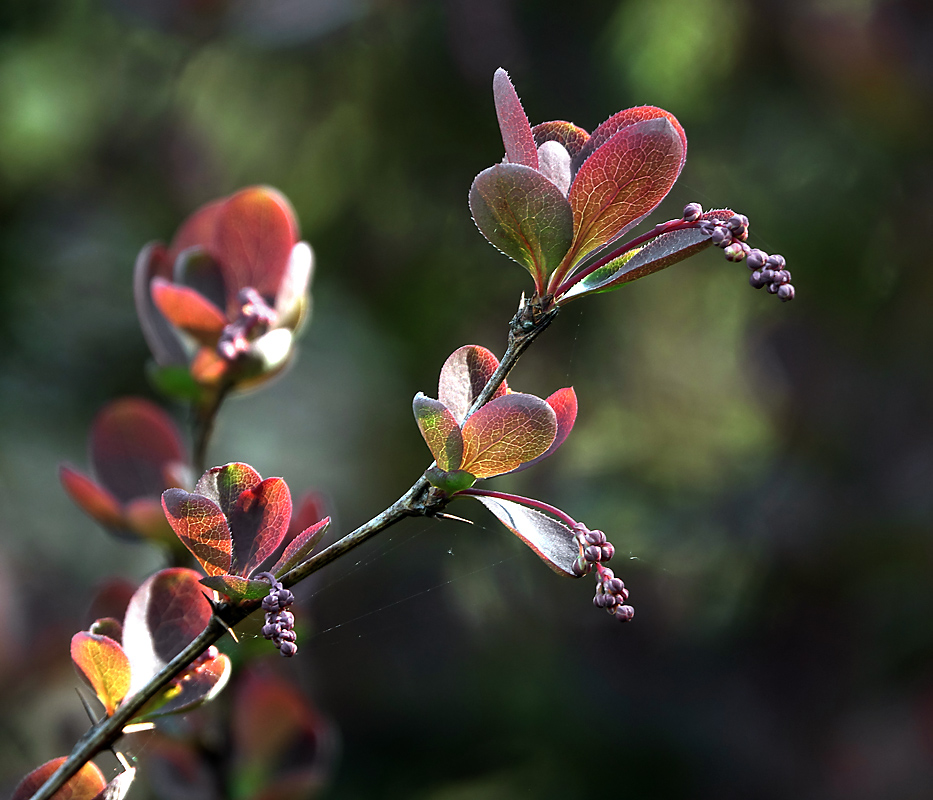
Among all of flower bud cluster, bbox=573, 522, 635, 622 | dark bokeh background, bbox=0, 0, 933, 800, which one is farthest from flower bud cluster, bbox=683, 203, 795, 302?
dark bokeh background, bbox=0, 0, 933, 800

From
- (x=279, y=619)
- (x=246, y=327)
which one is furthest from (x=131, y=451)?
(x=279, y=619)

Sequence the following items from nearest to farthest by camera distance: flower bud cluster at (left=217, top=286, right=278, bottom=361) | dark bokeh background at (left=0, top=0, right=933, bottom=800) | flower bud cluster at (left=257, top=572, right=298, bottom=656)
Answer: flower bud cluster at (left=257, top=572, right=298, bottom=656), flower bud cluster at (left=217, top=286, right=278, bottom=361), dark bokeh background at (left=0, top=0, right=933, bottom=800)

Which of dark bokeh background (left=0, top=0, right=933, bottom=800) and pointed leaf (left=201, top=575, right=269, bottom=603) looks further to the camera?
dark bokeh background (left=0, top=0, right=933, bottom=800)

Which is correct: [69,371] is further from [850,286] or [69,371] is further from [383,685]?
[850,286]

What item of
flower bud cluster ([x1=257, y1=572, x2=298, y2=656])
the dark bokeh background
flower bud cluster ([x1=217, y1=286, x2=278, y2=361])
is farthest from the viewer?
the dark bokeh background

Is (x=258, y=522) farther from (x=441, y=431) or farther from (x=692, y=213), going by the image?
(x=692, y=213)

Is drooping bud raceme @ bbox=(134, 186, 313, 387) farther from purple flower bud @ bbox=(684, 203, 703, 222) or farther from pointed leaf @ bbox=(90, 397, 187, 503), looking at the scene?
purple flower bud @ bbox=(684, 203, 703, 222)
